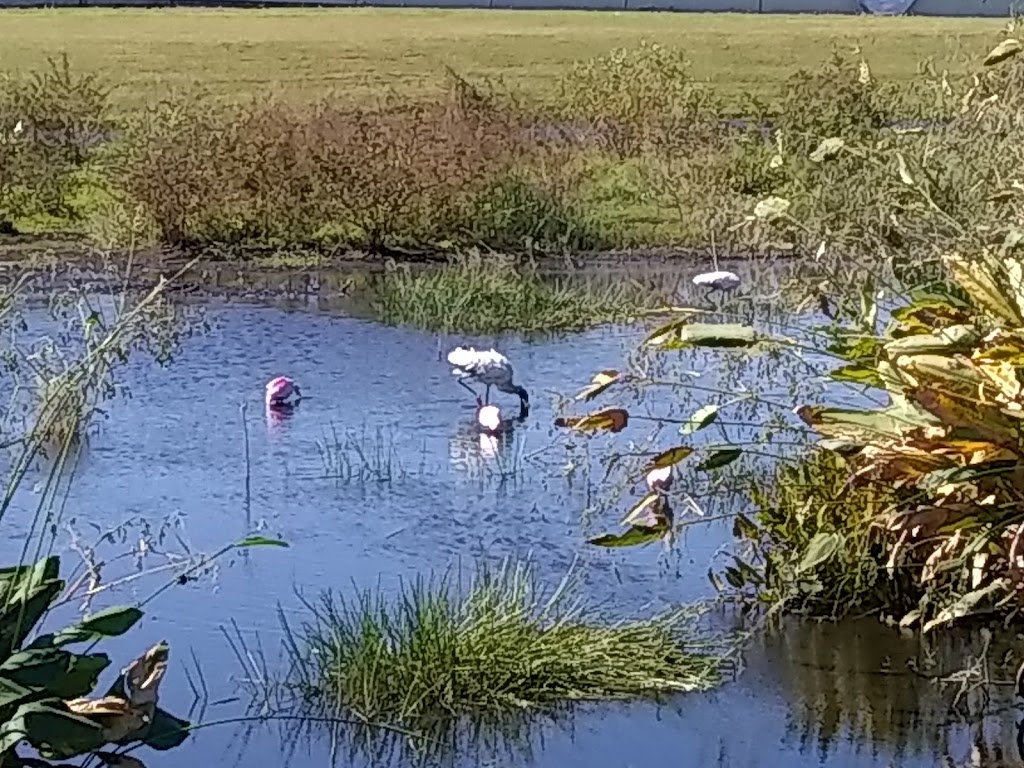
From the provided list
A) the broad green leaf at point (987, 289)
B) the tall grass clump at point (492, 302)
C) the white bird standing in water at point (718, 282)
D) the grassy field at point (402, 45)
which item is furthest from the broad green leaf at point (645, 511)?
the grassy field at point (402, 45)

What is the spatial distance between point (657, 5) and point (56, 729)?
46.7 metres

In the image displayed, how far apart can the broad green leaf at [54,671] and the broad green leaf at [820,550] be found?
99.1 inches

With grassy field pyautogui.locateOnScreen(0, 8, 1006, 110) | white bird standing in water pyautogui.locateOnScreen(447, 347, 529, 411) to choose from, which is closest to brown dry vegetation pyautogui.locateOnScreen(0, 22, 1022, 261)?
white bird standing in water pyautogui.locateOnScreen(447, 347, 529, 411)

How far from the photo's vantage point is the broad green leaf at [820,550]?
6.81 m

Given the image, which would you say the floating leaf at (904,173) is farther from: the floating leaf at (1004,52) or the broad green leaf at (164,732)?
the broad green leaf at (164,732)

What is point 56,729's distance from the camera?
5.08 m

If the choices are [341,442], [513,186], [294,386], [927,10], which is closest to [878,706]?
[341,442]

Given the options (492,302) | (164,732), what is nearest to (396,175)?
(492,302)

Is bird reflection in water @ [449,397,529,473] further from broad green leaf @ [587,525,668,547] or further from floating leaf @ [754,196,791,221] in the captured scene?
floating leaf @ [754,196,791,221]

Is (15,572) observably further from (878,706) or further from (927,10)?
(927,10)

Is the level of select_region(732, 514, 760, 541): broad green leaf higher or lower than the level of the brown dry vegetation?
lower

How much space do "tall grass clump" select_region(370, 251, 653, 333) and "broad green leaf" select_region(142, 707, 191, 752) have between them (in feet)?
23.0

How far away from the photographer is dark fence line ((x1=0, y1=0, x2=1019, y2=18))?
45.8 meters

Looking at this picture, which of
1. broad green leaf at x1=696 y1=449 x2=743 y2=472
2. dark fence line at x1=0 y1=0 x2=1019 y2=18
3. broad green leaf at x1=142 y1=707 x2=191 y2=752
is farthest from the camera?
dark fence line at x1=0 y1=0 x2=1019 y2=18
